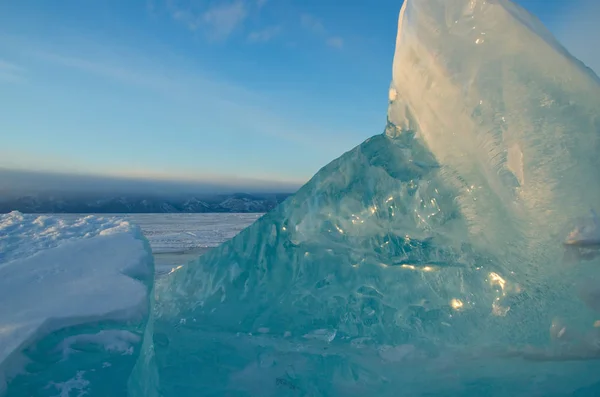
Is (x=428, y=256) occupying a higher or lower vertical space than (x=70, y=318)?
higher

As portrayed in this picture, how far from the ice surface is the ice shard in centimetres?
87

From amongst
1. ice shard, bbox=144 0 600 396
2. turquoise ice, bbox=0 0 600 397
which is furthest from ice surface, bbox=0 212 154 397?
ice shard, bbox=144 0 600 396

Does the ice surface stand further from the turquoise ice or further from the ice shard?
the ice shard

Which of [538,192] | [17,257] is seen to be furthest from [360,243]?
[17,257]

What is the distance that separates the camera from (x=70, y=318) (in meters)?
2.14

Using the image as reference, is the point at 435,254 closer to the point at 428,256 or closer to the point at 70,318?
the point at 428,256

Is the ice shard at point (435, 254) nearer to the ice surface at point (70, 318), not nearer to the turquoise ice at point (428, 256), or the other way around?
the turquoise ice at point (428, 256)

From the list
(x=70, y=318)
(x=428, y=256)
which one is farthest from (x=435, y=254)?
(x=70, y=318)

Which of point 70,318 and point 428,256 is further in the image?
point 428,256

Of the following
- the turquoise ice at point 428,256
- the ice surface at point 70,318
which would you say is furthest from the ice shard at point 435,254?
the ice surface at point 70,318

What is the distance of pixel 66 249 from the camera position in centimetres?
305

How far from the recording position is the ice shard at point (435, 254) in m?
3.24

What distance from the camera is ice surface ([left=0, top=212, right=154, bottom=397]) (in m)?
1.98

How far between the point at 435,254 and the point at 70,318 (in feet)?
9.91
